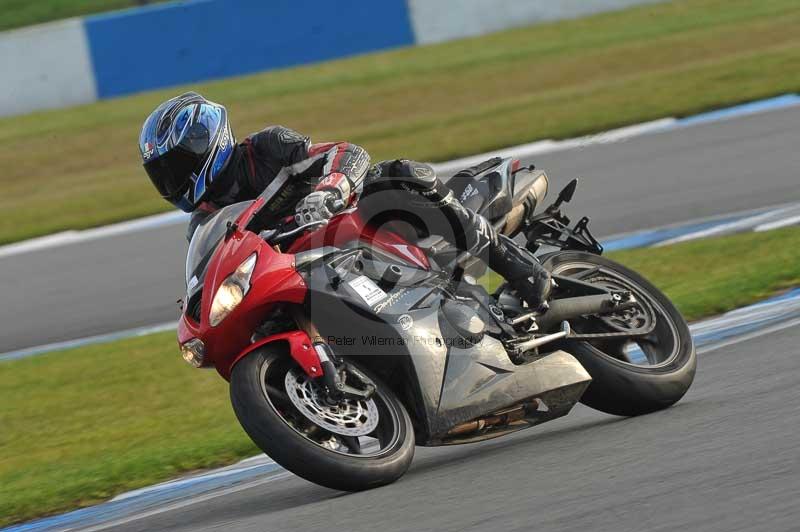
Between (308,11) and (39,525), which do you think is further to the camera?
(308,11)

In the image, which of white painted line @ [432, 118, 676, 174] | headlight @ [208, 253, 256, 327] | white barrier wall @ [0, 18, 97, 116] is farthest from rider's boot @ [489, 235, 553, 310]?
white barrier wall @ [0, 18, 97, 116]

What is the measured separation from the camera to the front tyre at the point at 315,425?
4.00 m

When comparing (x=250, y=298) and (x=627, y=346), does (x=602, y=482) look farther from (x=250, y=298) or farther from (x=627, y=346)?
(x=627, y=346)

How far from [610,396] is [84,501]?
227 centimetres

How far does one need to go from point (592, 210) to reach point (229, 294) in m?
6.15

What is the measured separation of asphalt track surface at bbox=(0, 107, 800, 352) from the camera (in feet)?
30.7

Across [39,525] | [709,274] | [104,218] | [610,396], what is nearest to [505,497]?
[610,396]

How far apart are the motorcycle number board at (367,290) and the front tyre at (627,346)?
0.89m

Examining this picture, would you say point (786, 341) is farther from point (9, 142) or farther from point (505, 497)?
point (9, 142)

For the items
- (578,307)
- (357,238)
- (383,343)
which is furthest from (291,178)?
(578,307)

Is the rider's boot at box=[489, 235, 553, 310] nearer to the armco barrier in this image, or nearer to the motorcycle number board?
the motorcycle number board

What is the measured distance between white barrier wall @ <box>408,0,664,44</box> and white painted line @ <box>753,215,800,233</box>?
1020 cm

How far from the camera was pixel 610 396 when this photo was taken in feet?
16.0

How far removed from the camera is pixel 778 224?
8633 millimetres
